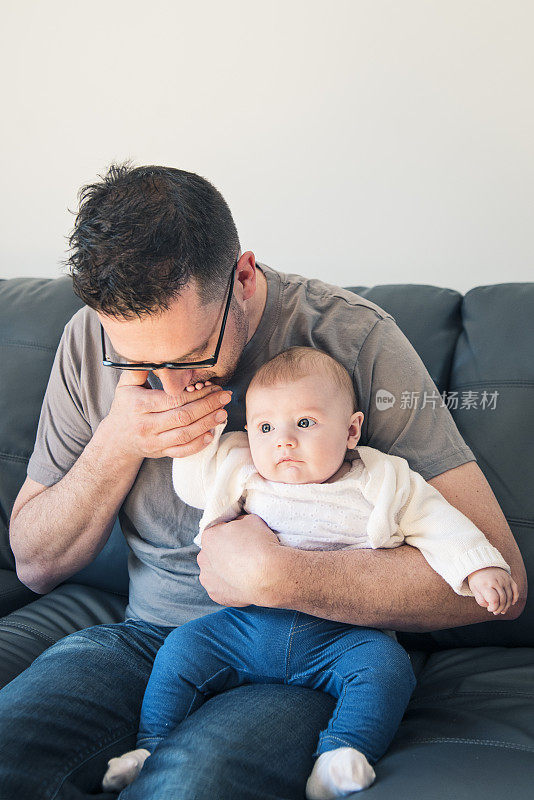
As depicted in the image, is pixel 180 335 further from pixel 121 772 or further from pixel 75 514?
pixel 121 772

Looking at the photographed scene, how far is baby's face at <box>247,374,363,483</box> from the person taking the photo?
130 centimetres

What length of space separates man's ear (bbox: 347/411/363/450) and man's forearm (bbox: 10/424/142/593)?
43cm

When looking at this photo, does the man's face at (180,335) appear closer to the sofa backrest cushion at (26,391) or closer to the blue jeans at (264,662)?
the blue jeans at (264,662)

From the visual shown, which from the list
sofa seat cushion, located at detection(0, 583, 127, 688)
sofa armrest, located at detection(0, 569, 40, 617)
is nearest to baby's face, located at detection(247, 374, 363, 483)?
sofa seat cushion, located at detection(0, 583, 127, 688)

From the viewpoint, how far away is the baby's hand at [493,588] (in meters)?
1.17

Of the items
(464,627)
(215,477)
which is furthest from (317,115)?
(464,627)

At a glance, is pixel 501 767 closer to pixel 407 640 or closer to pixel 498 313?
pixel 407 640

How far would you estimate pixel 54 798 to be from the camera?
1046 millimetres

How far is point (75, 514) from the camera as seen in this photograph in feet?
4.87

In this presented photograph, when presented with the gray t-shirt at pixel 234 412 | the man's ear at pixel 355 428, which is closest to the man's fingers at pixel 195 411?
the gray t-shirt at pixel 234 412

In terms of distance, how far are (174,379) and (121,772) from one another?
0.66 meters

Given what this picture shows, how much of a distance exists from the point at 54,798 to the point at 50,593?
84cm

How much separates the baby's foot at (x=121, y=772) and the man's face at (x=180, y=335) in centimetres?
63

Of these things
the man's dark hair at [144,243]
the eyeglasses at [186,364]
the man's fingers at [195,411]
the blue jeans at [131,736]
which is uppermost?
the man's dark hair at [144,243]
